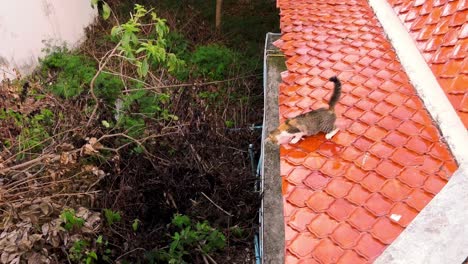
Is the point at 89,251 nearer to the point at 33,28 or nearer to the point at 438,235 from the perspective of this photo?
the point at 438,235

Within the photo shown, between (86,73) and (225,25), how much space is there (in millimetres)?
4699

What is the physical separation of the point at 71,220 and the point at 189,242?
1312 millimetres

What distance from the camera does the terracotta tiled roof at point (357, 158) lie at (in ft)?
9.35

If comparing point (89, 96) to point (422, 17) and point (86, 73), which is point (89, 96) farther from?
point (422, 17)

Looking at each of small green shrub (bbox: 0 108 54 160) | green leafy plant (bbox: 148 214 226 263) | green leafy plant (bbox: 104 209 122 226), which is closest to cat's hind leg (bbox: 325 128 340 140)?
green leafy plant (bbox: 148 214 226 263)

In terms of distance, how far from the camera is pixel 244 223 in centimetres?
538

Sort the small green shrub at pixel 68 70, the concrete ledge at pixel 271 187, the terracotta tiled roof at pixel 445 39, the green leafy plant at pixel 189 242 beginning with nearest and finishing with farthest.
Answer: the terracotta tiled roof at pixel 445 39, the concrete ledge at pixel 271 187, the green leafy plant at pixel 189 242, the small green shrub at pixel 68 70

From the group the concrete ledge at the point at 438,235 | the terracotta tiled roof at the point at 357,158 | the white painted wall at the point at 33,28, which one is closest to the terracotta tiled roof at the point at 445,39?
the terracotta tiled roof at the point at 357,158

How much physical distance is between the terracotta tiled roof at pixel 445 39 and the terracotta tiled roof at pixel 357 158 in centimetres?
28

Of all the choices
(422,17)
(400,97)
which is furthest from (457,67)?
(422,17)

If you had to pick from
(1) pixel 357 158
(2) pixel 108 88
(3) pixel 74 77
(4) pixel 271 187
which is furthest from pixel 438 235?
(3) pixel 74 77

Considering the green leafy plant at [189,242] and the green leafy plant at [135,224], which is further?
the green leafy plant at [135,224]

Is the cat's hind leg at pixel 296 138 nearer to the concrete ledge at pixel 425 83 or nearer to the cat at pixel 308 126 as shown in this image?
the cat at pixel 308 126

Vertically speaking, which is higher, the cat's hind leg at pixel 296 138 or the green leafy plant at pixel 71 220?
the cat's hind leg at pixel 296 138
